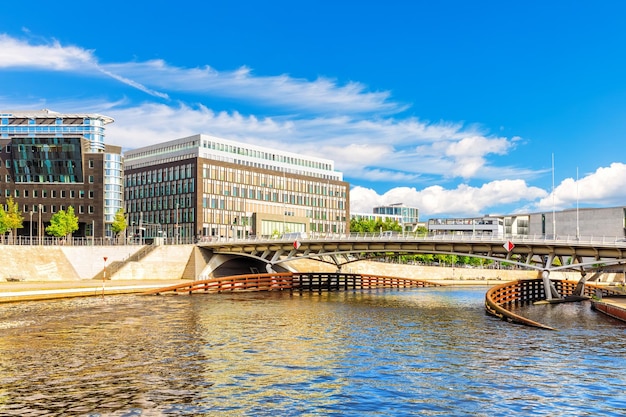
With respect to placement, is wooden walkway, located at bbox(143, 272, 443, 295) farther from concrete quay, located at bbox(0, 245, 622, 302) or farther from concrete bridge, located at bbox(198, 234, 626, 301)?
concrete quay, located at bbox(0, 245, 622, 302)

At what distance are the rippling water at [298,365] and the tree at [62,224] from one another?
2728 inches

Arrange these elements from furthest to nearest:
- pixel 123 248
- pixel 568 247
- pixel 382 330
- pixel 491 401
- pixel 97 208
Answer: pixel 97 208 → pixel 123 248 → pixel 568 247 → pixel 382 330 → pixel 491 401

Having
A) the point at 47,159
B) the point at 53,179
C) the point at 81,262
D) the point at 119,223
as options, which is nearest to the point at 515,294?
the point at 81,262

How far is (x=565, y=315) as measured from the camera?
2534 inches

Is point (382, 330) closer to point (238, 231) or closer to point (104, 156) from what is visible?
point (104, 156)

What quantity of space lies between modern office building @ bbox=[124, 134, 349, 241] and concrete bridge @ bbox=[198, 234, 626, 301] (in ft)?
132

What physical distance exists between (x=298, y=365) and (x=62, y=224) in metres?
106

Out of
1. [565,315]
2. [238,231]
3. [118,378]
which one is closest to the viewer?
[118,378]

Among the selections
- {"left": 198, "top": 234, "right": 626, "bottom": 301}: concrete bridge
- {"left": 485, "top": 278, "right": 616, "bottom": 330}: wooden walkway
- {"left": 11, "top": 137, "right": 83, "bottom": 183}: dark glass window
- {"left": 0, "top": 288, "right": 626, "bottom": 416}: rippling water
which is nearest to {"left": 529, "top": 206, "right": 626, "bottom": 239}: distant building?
{"left": 485, "top": 278, "right": 616, "bottom": 330}: wooden walkway

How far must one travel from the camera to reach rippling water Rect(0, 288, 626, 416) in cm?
2530

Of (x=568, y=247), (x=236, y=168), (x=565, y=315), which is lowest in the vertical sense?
(x=565, y=315)

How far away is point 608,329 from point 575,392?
26.7 m

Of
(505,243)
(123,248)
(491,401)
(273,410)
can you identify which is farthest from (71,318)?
(123,248)

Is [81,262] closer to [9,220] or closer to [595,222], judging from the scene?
[9,220]
